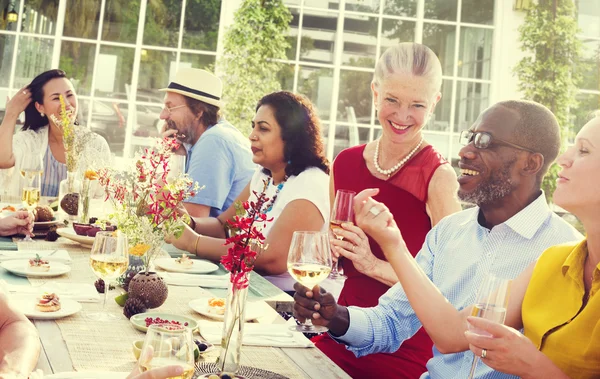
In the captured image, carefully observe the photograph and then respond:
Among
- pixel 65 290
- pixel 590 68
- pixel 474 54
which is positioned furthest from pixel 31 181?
pixel 590 68

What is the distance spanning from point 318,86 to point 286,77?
0.52 m

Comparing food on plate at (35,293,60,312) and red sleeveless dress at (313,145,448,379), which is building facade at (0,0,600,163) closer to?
red sleeveless dress at (313,145,448,379)

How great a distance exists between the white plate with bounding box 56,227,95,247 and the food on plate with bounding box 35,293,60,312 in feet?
3.58

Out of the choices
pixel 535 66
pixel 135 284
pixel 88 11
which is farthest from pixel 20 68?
pixel 135 284

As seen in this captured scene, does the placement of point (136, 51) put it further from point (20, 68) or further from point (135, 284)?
point (135, 284)

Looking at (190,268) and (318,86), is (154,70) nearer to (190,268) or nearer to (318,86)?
(318,86)

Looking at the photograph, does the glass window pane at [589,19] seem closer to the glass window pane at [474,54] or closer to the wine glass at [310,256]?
the glass window pane at [474,54]

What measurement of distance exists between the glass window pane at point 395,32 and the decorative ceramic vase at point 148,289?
8.88 meters

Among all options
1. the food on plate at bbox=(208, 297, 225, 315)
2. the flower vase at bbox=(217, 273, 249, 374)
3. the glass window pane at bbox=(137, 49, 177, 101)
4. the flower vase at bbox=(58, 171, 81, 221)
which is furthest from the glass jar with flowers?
the glass window pane at bbox=(137, 49, 177, 101)

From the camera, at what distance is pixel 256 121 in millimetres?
3520

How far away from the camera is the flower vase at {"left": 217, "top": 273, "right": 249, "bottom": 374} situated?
1528 mm

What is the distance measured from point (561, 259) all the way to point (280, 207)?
1704 mm

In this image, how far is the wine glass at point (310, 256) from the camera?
1.87 metres

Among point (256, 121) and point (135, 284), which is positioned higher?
point (256, 121)
